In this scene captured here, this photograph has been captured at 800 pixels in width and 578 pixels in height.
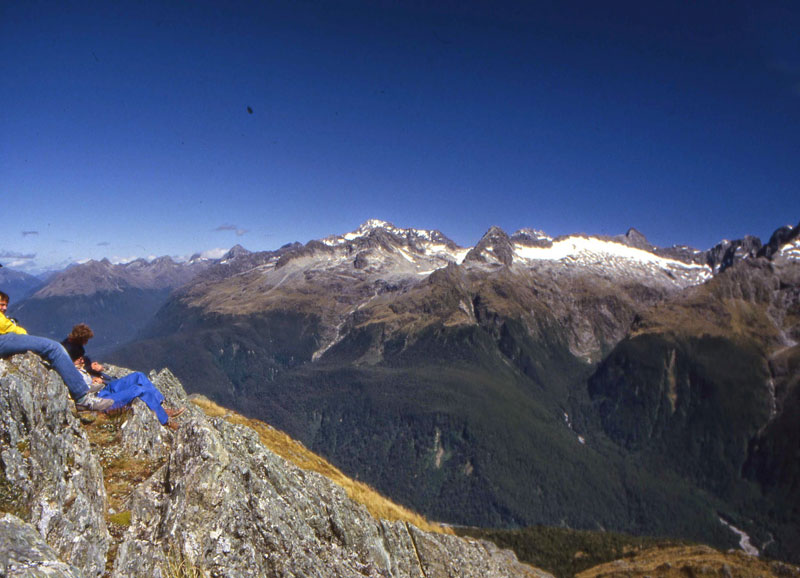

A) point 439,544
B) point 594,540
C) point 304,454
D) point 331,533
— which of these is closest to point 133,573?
point 331,533

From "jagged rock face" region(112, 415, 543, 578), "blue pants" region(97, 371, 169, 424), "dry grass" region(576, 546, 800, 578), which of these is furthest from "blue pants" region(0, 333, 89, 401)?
"dry grass" region(576, 546, 800, 578)

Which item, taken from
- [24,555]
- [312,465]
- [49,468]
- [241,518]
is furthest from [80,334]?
[312,465]

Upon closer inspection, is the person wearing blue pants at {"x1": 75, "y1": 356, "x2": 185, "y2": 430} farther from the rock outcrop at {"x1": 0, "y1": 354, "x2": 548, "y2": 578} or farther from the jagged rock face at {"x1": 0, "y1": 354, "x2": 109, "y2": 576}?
the jagged rock face at {"x1": 0, "y1": 354, "x2": 109, "y2": 576}

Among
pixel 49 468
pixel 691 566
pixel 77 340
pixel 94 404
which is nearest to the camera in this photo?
pixel 49 468

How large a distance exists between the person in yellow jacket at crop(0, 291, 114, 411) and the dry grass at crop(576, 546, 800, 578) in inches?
3528

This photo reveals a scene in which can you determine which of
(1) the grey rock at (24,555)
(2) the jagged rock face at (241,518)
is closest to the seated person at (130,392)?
(2) the jagged rock face at (241,518)

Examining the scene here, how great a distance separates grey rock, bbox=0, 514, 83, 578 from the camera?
7434mm

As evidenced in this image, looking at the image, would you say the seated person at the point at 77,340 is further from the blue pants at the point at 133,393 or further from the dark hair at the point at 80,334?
the blue pants at the point at 133,393

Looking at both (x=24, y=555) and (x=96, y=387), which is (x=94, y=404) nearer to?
(x=96, y=387)

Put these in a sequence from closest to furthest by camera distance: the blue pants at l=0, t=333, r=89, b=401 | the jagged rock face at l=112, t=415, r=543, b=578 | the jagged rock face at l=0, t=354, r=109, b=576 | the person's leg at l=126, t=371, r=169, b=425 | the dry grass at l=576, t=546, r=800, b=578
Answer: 1. the jagged rock face at l=0, t=354, r=109, b=576
2. the jagged rock face at l=112, t=415, r=543, b=578
3. the blue pants at l=0, t=333, r=89, b=401
4. the person's leg at l=126, t=371, r=169, b=425
5. the dry grass at l=576, t=546, r=800, b=578

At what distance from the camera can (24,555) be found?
7.88 m

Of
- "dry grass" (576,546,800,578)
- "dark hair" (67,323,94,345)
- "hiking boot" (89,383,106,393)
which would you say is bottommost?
"dry grass" (576,546,800,578)

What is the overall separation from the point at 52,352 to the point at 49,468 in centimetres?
423

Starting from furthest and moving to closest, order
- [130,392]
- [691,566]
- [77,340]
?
[691,566] → [77,340] → [130,392]
